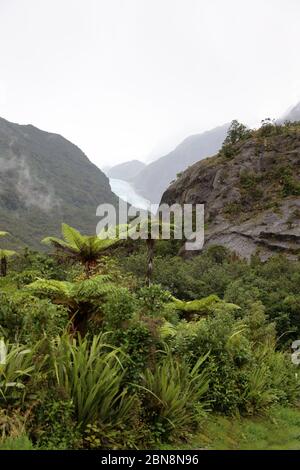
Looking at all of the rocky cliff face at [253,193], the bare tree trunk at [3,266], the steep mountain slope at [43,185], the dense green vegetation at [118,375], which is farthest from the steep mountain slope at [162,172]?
the dense green vegetation at [118,375]

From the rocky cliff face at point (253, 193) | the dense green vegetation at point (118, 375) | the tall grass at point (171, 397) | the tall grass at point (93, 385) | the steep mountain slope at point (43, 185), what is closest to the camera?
the dense green vegetation at point (118, 375)

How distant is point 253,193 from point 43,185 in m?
95.9

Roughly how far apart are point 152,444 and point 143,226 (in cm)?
1075

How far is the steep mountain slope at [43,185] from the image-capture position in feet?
340

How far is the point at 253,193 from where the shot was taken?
38.1 m

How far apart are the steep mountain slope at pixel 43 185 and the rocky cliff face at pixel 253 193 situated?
4635 cm

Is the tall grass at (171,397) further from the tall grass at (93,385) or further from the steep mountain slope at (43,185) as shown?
the steep mountain slope at (43,185)

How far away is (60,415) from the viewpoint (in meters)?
5.49

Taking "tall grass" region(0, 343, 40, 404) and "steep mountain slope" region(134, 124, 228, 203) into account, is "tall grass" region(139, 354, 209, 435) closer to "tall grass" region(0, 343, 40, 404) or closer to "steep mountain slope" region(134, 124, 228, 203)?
"tall grass" region(0, 343, 40, 404)

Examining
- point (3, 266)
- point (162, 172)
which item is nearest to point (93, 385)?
point (3, 266)

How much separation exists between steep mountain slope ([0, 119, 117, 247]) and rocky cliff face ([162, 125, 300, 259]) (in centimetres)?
4635

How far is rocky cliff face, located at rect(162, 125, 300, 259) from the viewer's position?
31250 mm

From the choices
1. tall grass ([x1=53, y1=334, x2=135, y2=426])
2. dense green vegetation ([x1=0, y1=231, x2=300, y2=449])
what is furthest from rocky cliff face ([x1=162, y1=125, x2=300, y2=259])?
tall grass ([x1=53, y1=334, x2=135, y2=426])

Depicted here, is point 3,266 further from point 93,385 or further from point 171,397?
point 93,385
